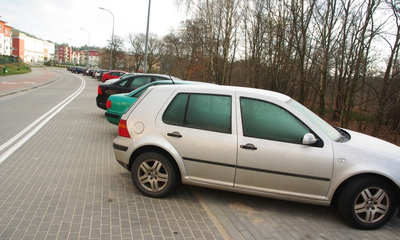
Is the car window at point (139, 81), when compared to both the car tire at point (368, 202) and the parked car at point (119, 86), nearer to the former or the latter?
the parked car at point (119, 86)

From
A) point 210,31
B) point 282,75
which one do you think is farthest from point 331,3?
point 210,31

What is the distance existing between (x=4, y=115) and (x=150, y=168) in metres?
8.88

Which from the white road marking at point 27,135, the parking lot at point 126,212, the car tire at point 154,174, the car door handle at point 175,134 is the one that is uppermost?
the car door handle at point 175,134

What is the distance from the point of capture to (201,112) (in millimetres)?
4316

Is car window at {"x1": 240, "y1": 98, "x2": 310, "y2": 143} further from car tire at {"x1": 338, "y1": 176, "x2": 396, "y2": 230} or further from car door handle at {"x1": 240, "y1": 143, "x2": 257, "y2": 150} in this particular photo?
car tire at {"x1": 338, "y1": 176, "x2": 396, "y2": 230}

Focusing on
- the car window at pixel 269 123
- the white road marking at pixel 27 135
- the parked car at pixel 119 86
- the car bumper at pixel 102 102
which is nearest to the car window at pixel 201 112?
the car window at pixel 269 123

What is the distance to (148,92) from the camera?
4723mm

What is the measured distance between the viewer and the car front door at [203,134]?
4.08 metres

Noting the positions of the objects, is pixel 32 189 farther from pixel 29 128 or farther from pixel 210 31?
pixel 210 31

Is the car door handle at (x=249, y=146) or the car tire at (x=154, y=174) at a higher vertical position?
the car door handle at (x=249, y=146)

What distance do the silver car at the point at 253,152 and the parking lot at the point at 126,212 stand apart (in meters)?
0.27

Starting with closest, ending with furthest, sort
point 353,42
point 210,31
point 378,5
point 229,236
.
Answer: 1. point 229,236
2. point 378,5
3. point 353,42
4. point 210,31

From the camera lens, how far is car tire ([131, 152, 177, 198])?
14.1 feet

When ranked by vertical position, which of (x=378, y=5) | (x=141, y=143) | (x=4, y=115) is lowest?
(x=4, y=115)
